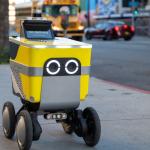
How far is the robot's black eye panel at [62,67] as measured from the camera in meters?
6.66

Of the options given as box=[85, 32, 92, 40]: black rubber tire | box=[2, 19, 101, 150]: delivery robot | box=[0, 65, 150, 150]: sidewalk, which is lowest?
box=[85, 32, 92, 40]: black rubber tire

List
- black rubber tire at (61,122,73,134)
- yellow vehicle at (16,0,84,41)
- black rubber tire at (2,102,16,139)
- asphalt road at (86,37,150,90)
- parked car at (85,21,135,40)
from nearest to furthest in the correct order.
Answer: black rubber tire at (2,102,16,139)
black rubber tire at (61,122,73,134)
asphalt road at (86,37,150,90)
yellow vehicle at (16,0,84,41)
parked car at (85,21,135,40)

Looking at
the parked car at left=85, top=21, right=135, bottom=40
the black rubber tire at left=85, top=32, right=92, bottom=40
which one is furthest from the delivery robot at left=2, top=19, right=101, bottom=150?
the black rubber tire at left=85, top=32, right=92, bottom=40

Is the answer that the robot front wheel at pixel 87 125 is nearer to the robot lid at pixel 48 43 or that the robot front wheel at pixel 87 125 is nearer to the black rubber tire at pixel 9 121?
the black rubber tire at pixel 9 121

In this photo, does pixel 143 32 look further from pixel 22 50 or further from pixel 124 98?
pixel 22 50

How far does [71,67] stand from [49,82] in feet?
1.02

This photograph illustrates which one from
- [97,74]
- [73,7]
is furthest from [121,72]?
[73,7]

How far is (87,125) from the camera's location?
714 centimetres

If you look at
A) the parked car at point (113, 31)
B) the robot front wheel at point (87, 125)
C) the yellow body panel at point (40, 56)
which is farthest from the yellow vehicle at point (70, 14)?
the yellow body panel at point (40, 56)

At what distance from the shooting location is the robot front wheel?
22.9 feet

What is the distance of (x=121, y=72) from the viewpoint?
16.8 metres

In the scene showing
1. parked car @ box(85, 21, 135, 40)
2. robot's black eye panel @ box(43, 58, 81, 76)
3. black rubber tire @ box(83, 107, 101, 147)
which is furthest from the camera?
parked car @ box(85, 21, 135, 40)

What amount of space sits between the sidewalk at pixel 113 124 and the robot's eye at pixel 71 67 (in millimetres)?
952

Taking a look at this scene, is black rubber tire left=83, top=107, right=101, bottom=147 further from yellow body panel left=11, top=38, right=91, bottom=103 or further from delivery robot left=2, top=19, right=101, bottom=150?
yellow body panel left=11, top=38, right=91, bottom=103
